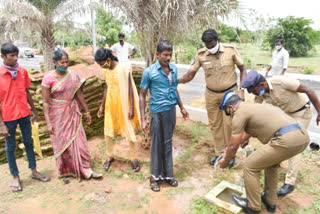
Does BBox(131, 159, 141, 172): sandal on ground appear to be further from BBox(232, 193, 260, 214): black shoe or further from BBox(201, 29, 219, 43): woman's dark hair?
BBox(201, 29, 219, 43): woman's dark hair

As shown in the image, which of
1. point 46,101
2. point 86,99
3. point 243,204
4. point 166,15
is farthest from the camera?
point 86,99

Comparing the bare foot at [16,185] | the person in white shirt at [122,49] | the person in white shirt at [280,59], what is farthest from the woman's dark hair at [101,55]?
the person in white shirt at [280,59]

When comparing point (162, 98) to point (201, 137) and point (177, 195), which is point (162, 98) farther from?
point (201, 137)

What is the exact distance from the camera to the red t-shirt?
9.80 ft

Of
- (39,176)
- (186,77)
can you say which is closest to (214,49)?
(186,77)

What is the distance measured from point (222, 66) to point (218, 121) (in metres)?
0.85

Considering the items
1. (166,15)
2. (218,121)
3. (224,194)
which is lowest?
(224,194)

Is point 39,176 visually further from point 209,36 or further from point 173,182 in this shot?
point 209,36

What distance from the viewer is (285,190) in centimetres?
306

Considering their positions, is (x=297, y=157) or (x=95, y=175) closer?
(x=297, y=157)

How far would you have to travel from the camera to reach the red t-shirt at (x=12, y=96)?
299 centimetres

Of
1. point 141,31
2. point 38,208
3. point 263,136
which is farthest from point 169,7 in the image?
point 38,208

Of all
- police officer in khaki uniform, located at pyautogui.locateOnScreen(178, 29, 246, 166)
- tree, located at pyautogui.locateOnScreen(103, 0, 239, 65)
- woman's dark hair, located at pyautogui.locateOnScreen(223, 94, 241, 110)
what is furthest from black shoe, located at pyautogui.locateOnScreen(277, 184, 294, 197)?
Result: tree, located at pyautogui.locateOnScreen(103, 0, 239, 65)

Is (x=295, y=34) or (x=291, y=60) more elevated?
(x=295, y=34)
